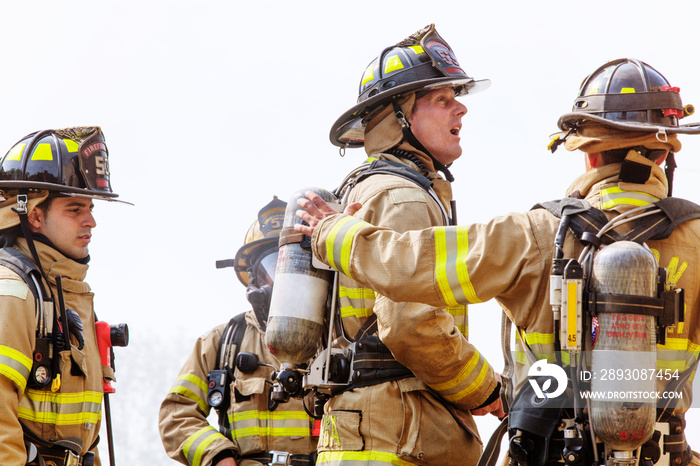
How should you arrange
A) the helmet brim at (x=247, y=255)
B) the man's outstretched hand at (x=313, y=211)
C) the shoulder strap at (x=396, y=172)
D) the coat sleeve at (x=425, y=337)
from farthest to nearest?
the helmet brim at (x=247, y=255), the shoulder strap at (x=396, y=172), the coat sleeve at (x=425, y=337), the man's outstretched hand at (x=313, y=211)

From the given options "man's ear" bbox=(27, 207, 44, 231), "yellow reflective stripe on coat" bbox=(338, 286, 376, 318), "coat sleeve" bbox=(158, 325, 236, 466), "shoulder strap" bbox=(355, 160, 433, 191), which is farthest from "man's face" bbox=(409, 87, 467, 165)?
"coat sleeve" bbox=(158, 325, 236, 466)

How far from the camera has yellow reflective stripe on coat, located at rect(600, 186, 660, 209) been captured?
345 cm

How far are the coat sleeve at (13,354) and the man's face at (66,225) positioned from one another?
588mm

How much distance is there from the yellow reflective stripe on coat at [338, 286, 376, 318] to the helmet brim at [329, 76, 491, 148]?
1281mm

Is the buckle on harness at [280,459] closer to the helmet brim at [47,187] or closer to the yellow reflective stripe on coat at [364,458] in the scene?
the yellow reflective stripe on coat at [364,458]

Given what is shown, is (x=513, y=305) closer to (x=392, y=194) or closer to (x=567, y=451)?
(x=567, y=451)

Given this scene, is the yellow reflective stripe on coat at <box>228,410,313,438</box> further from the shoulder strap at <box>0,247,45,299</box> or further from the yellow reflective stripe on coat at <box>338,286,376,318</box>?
the yellow reflective stripe on coat at <box>338,286,376,318</box>

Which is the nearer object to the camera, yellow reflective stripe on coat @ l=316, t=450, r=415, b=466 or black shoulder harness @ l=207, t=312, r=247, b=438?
yellow reflective stripe on coat @ l=316, t=450, r=415, b=466

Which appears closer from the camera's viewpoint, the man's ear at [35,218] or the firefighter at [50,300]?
the firefighter at [50,300]

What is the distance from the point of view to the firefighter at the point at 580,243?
3.35m

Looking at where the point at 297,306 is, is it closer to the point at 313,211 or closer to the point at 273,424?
the point at 313,211

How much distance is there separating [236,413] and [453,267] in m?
3.52

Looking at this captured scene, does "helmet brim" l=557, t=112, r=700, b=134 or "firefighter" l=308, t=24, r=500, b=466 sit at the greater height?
"helmet brim" l=557, t=112, r=700, b=134

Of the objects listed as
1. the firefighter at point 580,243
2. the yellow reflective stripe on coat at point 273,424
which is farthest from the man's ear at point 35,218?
the firefighter at point 580,243
